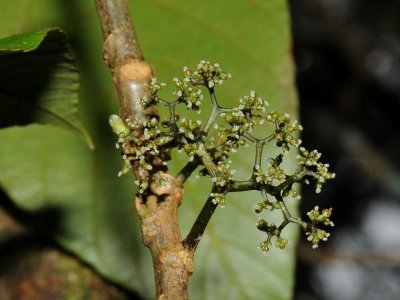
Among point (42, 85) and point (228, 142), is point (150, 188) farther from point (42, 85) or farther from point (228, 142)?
point (42, 85)

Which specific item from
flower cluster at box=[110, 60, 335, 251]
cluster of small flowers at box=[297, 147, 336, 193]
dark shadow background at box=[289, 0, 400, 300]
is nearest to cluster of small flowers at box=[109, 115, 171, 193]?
flower cluster at box=[110, 60, 335, 251]

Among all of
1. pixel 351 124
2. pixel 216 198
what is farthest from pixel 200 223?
pixel 351 124

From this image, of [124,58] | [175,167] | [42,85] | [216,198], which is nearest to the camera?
[216,198]

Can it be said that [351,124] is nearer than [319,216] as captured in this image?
No

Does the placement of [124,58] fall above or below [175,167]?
above

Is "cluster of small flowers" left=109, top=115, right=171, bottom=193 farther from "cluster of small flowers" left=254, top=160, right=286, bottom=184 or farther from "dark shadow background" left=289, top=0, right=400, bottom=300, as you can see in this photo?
"dark shadow background" left=289, top=0, right=400, bottom=300

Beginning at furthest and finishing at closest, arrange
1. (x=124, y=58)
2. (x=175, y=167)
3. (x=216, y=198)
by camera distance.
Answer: (x=175, y=167)
(x=124, y=58)
(x=216, y=198)

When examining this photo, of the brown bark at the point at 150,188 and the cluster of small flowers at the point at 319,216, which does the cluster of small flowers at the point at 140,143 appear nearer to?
the brown bark at the point at 150,188

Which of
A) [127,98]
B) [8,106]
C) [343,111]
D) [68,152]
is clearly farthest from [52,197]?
[343,111]

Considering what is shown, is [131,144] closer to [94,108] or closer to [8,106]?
[8,106]
